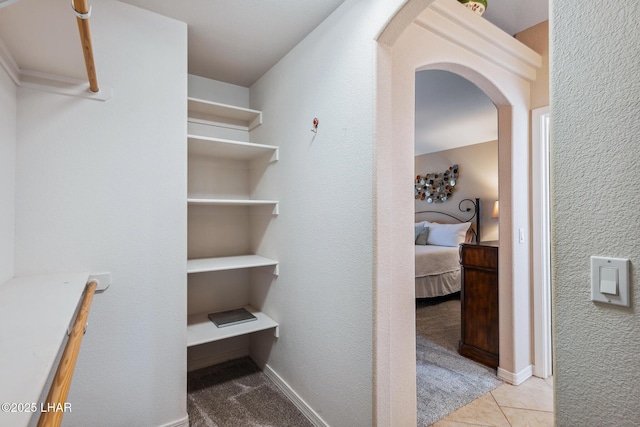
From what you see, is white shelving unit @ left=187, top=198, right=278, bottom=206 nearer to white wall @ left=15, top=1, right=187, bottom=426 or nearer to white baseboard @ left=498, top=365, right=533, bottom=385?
white wall @ left=15, top=1, right=187, bottom=426

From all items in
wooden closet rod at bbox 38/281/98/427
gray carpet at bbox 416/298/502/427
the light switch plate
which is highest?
the light switch plate

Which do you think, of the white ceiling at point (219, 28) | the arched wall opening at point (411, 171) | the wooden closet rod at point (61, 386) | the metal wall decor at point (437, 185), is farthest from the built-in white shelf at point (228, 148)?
the metal wall decor at point (437, 185)

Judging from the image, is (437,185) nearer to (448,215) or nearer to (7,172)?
Result: (448,215)

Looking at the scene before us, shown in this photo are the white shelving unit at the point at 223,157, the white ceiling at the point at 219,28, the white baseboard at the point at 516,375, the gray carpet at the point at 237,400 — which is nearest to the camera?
the white ceiling at the point at 219,28

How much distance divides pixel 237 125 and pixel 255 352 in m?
2.01

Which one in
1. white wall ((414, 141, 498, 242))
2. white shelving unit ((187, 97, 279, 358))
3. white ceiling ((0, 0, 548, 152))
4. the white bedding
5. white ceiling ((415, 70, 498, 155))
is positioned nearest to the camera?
white ceiling ((0, 0, 548, 152))

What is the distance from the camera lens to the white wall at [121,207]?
60.2 inches

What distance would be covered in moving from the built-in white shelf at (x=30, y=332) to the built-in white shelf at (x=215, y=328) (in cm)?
91

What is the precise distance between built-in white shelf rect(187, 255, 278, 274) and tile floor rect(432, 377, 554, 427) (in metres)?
1.53

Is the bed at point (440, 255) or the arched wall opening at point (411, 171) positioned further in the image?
the bed at point (440, 255)

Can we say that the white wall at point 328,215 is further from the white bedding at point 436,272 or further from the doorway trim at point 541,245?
the white bedding at point 436,272

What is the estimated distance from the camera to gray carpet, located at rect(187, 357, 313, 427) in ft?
6.20

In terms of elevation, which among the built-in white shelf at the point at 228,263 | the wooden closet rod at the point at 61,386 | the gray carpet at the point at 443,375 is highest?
the built-in white shelf at the point at 228,263

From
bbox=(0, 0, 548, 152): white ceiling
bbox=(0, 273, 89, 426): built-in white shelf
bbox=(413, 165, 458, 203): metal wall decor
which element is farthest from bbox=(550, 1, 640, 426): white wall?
bbox=(413, 165, 458, 203): metal wall decor
